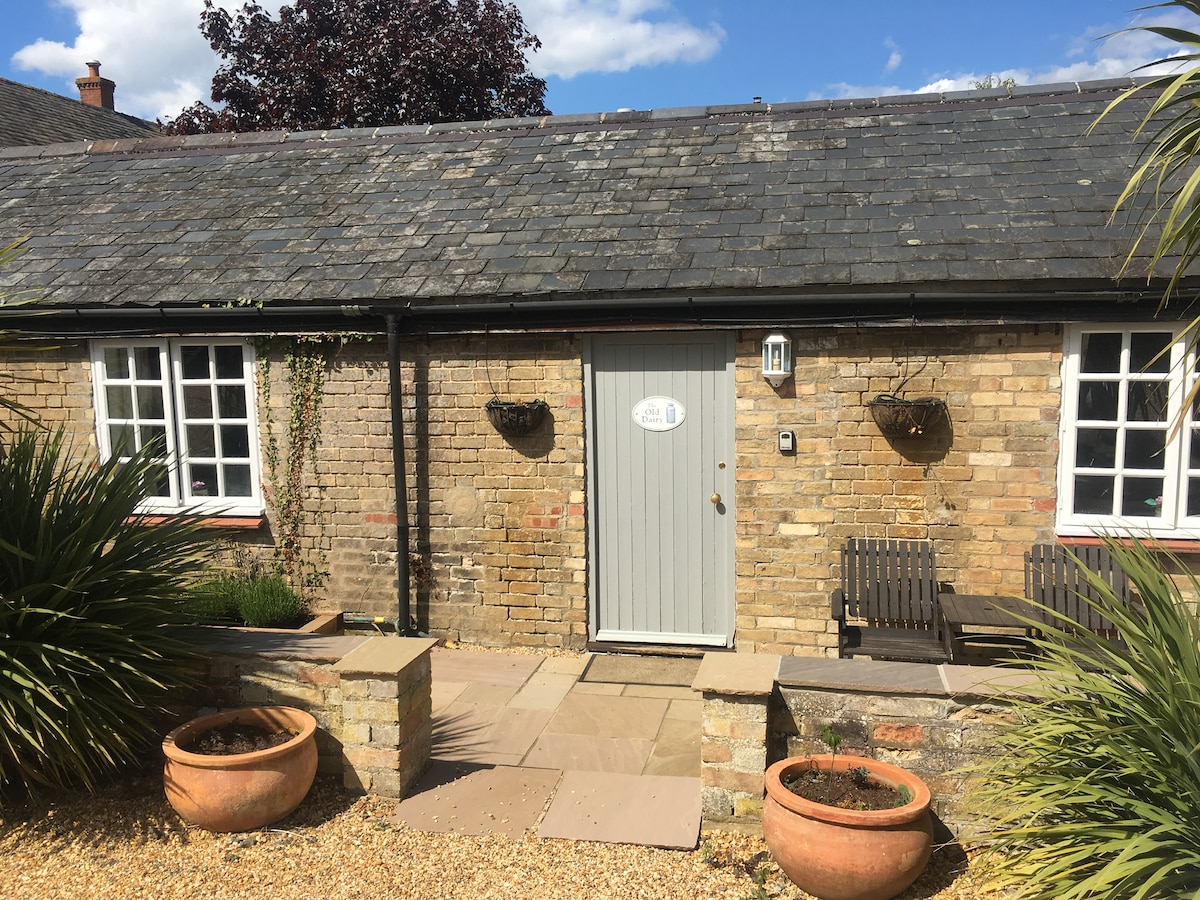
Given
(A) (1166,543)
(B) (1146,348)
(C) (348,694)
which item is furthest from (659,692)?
(B) (1146,348)

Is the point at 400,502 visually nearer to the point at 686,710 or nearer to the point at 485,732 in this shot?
the point at 485,732

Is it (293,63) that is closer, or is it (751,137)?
(751,137)

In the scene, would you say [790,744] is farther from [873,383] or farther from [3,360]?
[3,360]

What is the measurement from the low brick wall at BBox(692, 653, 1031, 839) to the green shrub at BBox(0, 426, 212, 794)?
2.78 m

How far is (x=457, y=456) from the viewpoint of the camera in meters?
7.32

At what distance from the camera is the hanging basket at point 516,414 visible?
6.93 m

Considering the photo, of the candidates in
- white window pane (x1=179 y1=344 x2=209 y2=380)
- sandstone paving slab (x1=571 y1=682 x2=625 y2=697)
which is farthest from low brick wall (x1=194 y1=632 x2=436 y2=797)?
white window pane (x1=179 y1=344 x2=209 y2=380)

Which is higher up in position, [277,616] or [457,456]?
[457,456]

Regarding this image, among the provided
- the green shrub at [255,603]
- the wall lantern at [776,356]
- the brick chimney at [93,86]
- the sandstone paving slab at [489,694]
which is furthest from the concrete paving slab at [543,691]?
the brick chimney at [93,86]

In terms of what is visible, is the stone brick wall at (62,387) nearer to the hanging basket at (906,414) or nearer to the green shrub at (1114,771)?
the hanging basket at (906,414)

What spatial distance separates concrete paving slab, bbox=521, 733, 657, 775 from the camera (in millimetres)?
5047

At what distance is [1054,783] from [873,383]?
12.7ft

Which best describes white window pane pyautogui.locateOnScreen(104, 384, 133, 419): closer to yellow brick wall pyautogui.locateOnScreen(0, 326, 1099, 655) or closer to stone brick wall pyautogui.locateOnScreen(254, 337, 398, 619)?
yellow brick wall pyautogui.locateOnScreen(0, 326, 1099, 655)

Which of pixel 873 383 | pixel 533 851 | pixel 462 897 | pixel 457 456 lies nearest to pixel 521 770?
pixel 533 851
